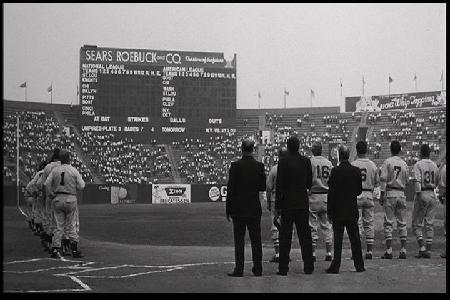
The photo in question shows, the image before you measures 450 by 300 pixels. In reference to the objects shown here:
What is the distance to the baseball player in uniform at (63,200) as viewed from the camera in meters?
14.0

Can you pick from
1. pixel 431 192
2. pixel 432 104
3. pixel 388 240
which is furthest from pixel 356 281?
pixel 432 104

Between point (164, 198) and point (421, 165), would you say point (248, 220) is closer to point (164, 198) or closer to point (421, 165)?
point (421, 165)

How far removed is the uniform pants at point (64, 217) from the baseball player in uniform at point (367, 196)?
5.70 metres

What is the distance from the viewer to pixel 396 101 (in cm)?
7556

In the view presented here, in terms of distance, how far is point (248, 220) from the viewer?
37.3ft

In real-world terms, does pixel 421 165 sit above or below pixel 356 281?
above

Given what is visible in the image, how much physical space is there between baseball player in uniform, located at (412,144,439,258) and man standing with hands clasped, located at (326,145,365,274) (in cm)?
255

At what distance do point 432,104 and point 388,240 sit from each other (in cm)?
6141

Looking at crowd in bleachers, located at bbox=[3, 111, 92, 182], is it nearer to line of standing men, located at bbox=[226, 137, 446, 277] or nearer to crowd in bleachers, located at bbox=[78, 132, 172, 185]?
crowd in bleachers, located at bbox=[78, 132, 172, 185]

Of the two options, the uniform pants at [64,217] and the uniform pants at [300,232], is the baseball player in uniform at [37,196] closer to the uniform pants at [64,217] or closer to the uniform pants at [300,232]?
the uniform pants at [64,217]

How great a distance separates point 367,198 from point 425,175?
1435 mm

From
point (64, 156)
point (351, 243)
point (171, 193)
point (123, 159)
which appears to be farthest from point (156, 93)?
point (351, 243)

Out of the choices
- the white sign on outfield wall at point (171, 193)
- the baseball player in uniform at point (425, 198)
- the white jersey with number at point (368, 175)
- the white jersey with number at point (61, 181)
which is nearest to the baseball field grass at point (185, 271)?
the baseball player in uniform at point (425, 198)

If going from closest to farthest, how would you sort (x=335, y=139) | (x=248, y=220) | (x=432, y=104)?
(x=248, y=220), (x=335, y=139), (x=432, y=104)
